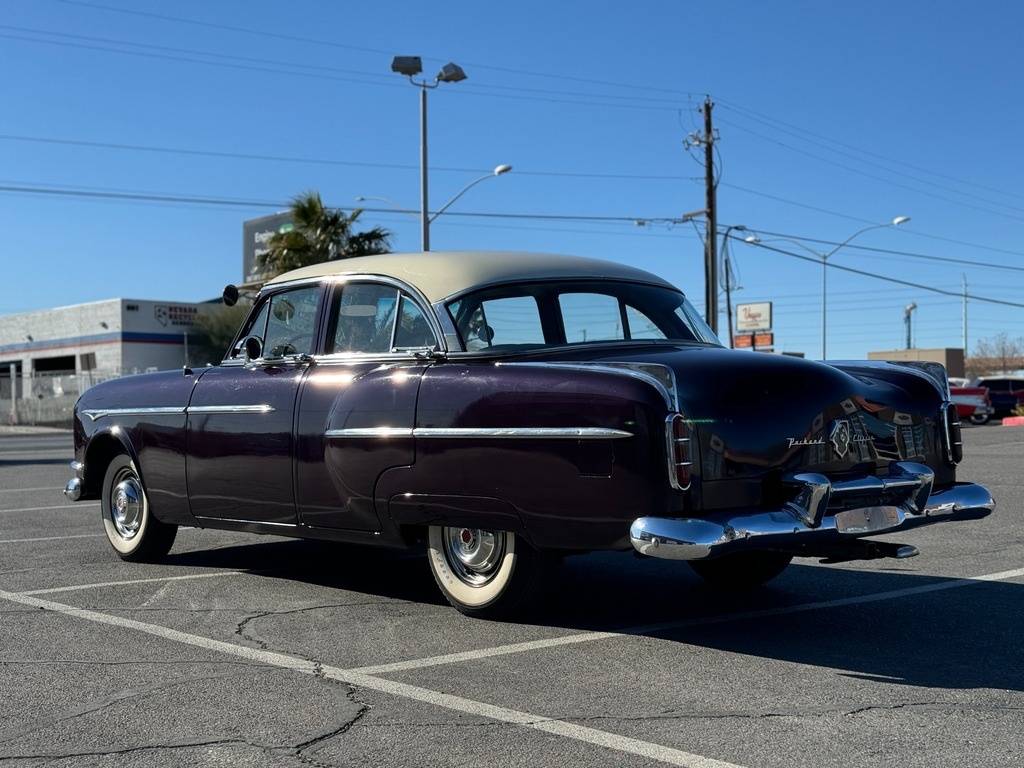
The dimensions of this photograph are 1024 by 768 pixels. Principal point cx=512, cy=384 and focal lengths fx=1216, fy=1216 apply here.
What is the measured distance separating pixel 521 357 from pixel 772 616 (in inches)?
73.7

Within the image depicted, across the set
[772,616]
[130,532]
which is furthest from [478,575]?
[130,532]

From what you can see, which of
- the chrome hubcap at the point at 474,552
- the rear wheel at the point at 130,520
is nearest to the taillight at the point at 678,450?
the chrome hubcap at the point at 474,552

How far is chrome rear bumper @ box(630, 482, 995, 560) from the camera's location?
500cm

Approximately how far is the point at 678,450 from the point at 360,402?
1894mm

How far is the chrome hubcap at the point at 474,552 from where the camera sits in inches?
236

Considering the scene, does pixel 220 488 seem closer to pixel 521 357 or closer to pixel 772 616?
pixel 521 357

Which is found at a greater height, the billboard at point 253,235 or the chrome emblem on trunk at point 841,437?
the billboard at point 253,235

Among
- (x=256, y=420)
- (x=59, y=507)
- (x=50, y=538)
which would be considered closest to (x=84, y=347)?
(x=59, y=507)

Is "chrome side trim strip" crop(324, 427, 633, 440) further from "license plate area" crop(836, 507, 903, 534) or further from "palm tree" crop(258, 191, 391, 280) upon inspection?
"palm tree" crop(258, 191, 391, 280)

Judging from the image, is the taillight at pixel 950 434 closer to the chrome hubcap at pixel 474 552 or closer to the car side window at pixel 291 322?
the chrome hubcap at pixel 474 552

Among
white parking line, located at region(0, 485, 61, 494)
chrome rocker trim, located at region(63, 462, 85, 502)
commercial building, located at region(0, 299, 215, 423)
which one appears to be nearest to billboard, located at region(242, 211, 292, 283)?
commercial building, located at region(0, 299, 215, 423)

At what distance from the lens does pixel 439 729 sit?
167 inches

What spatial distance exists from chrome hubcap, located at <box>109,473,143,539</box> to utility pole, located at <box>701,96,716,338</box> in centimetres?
2795

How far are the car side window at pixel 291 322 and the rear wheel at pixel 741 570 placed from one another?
2.62m
